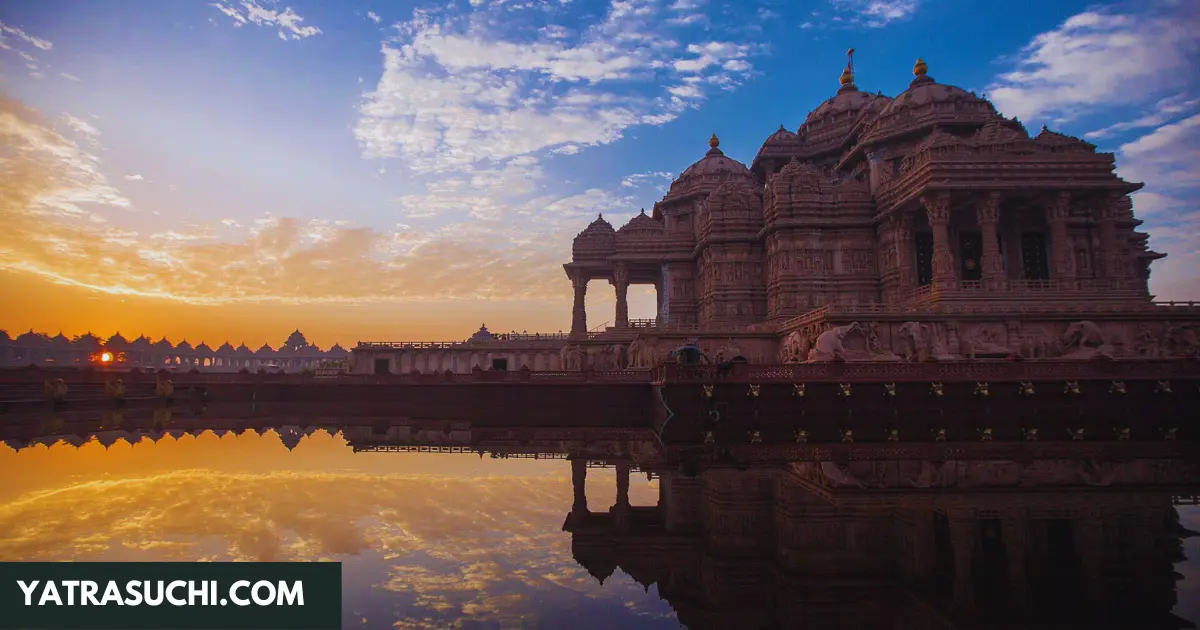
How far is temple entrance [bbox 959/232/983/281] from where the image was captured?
31.9 m

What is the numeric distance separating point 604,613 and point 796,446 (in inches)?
465

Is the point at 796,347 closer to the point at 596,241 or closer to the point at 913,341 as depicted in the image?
the point at 913,341

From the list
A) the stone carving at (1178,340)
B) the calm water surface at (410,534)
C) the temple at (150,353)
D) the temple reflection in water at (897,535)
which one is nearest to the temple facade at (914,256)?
the stone carving at (1178,340)

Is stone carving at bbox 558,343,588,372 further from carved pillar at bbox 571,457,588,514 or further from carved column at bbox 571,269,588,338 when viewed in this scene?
carved pillar at bbox 571,457,588,514

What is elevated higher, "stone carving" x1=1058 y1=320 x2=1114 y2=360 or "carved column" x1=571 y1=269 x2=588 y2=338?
"carved column" x1=571 y1=269 x2=588 y2=338

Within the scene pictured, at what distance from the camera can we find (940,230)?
95.4 ft

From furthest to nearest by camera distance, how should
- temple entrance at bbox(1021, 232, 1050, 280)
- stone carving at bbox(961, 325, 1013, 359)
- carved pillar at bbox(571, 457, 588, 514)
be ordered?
temple entrance at bbox(1021, 232, 1050, 280)
stone carving at bbox(961, 325, 1013, 359)
carved pillar at bbox(571, 457, 588, 514)

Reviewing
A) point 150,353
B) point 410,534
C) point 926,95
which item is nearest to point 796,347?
point 926,95

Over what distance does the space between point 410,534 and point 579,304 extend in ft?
114

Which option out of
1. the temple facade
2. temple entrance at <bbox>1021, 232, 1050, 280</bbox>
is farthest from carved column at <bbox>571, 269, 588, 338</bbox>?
temple entrance at <bbox>1021, 232, 1050, 280</bbox>

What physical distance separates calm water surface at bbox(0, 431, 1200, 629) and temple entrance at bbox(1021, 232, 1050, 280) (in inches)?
1032

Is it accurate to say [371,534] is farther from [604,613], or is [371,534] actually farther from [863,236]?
[863,236]

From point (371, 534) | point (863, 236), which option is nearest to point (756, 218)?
point (863, 236)

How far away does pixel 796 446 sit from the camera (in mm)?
16047
